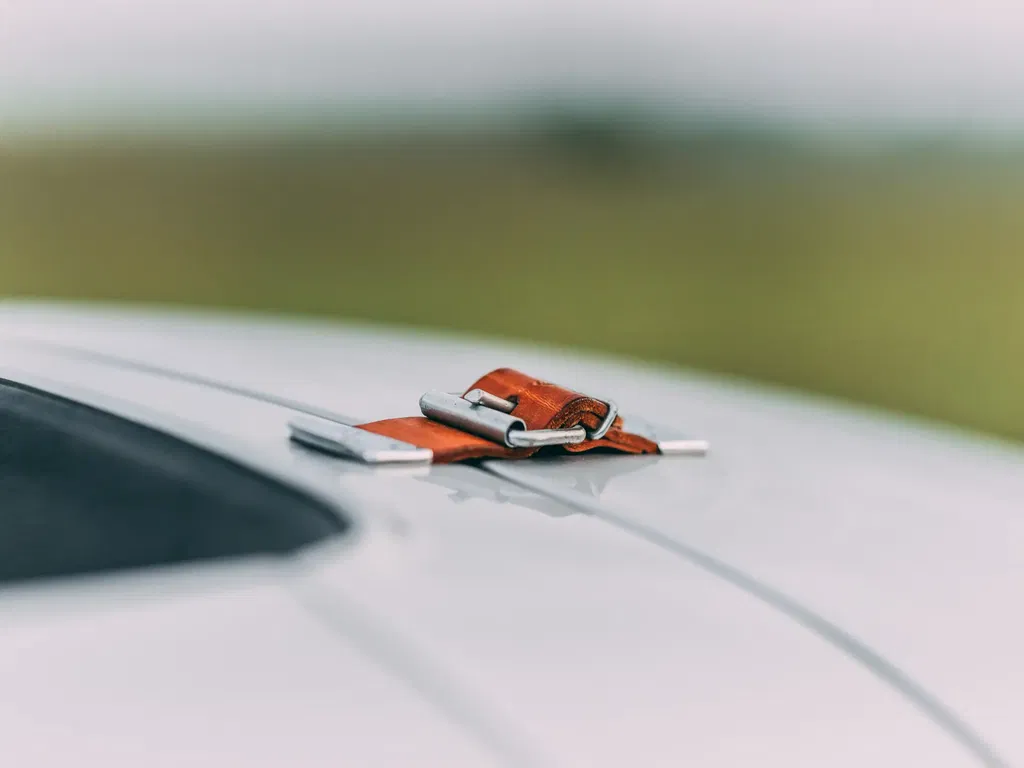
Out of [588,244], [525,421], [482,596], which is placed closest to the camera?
[482,596]

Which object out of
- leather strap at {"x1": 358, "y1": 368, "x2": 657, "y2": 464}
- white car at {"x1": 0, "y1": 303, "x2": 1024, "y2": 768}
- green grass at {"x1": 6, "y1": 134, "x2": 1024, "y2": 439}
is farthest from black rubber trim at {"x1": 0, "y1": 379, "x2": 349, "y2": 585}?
green grass at {"x1": 6, "y1": 134, "x2": 1024, "y2": 439}

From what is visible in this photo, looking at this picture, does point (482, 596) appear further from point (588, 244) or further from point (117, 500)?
point (588, 244)

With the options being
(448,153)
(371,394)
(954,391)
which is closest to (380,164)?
(448,153)

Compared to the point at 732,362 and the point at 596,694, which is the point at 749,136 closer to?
the point at 732,362

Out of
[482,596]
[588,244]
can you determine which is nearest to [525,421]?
[482,596]

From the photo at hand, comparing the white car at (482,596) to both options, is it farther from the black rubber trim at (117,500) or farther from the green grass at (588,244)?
the green grass at (588,244)

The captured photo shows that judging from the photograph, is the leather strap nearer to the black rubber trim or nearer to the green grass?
the black rubber trim
